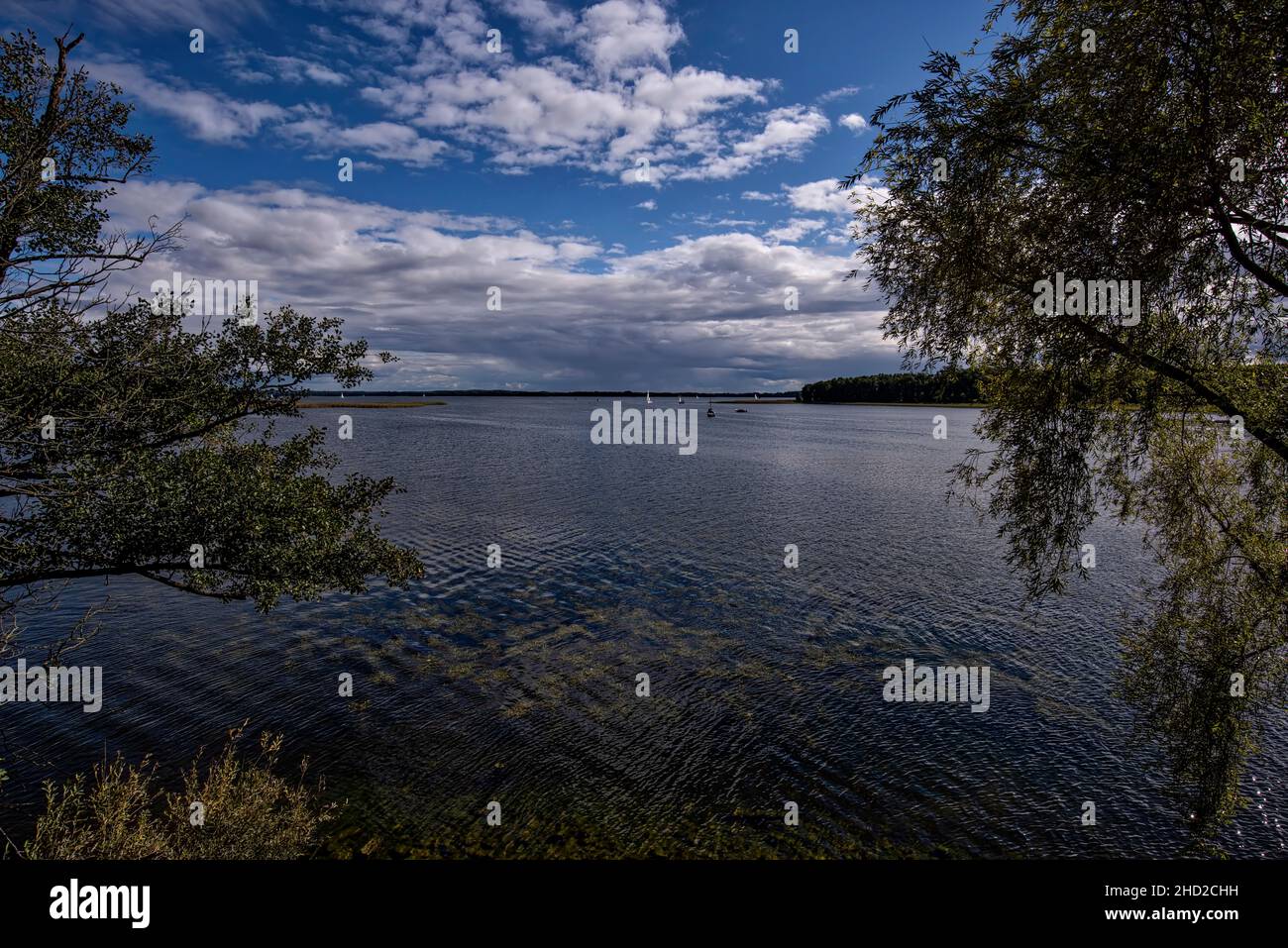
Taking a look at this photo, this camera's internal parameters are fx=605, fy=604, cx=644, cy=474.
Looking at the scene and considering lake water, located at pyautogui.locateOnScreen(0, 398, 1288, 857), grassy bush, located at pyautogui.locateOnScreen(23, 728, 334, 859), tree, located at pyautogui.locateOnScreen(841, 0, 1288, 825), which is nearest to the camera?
tree, located at pyautogui.locateOnScreen(841, 0, 1288, 825)

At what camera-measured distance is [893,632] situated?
28.1 m

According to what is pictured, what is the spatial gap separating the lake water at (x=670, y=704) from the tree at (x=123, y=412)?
660 centimetres

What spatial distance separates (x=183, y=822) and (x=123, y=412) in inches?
378

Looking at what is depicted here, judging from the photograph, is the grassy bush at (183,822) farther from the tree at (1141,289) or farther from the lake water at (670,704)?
the tree at (1141,289)

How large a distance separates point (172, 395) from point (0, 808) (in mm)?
11619

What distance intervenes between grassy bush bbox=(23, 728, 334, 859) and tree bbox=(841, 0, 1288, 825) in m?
19.2

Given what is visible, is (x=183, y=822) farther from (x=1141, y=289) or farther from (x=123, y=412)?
(x=1141, y=289)

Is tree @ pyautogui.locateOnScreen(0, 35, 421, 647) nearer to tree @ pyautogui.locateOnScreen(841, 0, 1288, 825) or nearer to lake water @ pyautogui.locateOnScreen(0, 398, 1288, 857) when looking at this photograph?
lake water @ pyautogui.locateOnScreen(0, 398, 1288, 857)

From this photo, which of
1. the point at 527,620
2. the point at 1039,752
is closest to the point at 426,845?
the point at 527,620

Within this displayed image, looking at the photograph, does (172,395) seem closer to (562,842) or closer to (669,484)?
(562,842)

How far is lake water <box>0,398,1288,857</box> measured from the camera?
632 inches

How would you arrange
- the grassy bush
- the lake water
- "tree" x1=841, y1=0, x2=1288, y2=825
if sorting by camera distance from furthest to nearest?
the lake water < the grassy bush < "tree" x1=841, y1=0, x2=1288, y2=825

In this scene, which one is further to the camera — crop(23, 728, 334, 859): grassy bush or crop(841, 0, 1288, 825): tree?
crop(23, 728, 334, 859): grassy bush

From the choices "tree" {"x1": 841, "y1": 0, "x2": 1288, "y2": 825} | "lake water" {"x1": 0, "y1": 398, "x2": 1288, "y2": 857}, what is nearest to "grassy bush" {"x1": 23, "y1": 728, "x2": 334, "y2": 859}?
"lake water" {"x1": 0, "y1": 398, "x2": 1288, "y2": 857}
